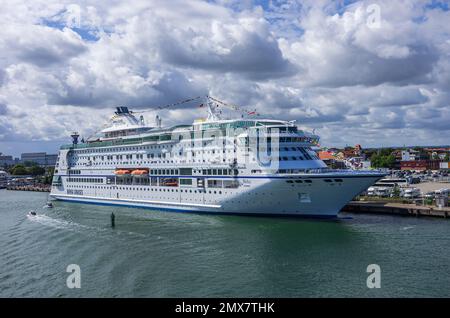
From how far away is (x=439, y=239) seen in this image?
27.4 metres

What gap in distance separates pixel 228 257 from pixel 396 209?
75.9 ft

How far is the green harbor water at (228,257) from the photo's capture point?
19000mm

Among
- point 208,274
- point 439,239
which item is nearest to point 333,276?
point 208,274

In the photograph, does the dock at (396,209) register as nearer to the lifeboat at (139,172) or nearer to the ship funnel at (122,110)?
the lifeboat at (139,172)

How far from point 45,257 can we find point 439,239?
2517 cm

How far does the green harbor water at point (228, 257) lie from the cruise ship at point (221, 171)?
1843 millimetres

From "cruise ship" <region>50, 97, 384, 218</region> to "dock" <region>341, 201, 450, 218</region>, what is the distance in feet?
30.2

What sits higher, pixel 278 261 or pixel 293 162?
pixel 293 162

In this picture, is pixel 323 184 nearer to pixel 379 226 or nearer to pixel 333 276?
pixel 379 226

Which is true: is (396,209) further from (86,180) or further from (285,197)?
(86,180)

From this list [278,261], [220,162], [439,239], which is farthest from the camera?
[220,162]

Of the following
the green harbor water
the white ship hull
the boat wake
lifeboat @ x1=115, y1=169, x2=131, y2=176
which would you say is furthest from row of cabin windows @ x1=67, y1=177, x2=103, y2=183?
the white ship hull

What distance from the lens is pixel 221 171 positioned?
37.1 metres

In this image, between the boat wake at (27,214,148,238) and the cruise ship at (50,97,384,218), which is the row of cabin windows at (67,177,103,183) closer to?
the cruise ship at (50,97,384,218)
